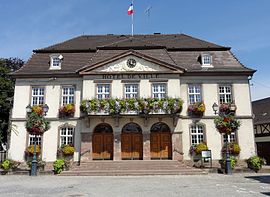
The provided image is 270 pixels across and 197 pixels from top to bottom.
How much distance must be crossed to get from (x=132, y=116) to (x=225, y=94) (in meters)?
8.22

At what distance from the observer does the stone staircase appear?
677 inches

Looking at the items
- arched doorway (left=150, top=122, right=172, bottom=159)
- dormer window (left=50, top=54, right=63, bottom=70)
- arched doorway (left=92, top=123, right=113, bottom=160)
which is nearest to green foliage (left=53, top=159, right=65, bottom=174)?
arched doorway (left=92, top=123, right=113, bottom=160)

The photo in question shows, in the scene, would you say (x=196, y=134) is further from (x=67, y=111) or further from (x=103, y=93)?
(x=67, y=111)

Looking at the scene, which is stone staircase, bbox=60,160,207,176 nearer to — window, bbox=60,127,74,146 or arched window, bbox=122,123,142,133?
arched window, bbox=122,123,142,133

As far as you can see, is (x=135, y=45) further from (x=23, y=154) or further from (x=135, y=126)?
(x=23, y=154)

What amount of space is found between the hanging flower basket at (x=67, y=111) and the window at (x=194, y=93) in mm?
9719

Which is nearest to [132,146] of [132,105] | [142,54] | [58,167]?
[132,105]

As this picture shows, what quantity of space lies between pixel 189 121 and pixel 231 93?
437 centimetres

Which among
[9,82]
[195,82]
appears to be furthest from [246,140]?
[9,82]

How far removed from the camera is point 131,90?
72.3 feet

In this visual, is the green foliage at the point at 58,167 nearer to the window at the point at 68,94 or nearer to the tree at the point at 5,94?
the window at the point at 68,94

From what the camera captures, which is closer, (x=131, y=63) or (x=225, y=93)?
(x=131, y=63)

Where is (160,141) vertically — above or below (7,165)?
above

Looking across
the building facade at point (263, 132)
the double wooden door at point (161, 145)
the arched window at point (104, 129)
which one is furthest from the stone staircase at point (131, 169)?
the building facade at point (263, 132)
